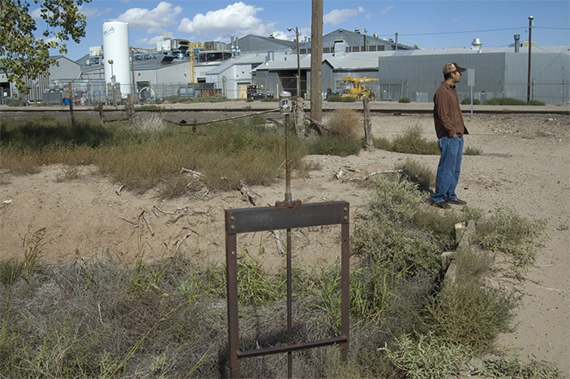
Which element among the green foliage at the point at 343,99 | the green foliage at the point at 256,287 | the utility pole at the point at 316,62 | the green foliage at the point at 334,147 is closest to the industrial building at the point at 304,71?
the green foliage at the point at 343,99

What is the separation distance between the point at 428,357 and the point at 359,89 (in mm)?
49520

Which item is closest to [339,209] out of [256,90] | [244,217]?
[244,217]

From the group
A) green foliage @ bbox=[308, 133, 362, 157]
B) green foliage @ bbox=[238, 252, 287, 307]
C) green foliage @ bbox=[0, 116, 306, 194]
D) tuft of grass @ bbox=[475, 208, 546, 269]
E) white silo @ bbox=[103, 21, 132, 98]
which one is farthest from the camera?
white silo @ bbox=[103, 21, 132, 98]

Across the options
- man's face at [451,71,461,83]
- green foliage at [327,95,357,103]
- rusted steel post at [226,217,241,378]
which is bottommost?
rusted steel post at [226,217,241,378]

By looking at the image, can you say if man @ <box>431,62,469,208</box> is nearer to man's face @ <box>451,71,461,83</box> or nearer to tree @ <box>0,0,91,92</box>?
man's face @ <box>451,71,461,83</box>

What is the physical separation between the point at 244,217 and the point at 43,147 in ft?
31.7

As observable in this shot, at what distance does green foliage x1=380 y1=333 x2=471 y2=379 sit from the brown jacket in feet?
13.5

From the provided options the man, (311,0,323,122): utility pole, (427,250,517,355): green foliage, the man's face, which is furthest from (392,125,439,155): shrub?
(427,250,517,355): green foliage

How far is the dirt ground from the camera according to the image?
7.37 m

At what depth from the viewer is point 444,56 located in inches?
2041

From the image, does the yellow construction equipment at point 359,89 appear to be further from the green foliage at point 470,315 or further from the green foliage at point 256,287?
the green foliage at point 470,315

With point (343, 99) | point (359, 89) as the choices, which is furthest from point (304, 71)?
point (343, 99)

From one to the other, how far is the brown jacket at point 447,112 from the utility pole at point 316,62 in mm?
7510

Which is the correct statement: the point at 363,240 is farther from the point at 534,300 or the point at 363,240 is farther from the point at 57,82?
the point at 57,82
